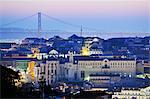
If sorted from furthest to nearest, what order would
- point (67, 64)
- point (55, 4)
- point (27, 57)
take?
point (67, 64) < point (27, 57) < point (55, 4)

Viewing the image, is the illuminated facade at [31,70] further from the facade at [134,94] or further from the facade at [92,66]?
the facade at [134,94]

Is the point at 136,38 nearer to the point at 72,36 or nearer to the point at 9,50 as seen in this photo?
the point at 72,36

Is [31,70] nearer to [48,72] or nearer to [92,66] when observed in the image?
[48,72]

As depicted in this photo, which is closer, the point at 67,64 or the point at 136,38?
the point at 136,38

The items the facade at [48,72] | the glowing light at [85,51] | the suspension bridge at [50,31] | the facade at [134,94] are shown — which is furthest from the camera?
the glowing light at [85,51]

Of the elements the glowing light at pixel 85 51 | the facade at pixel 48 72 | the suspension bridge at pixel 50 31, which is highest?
the suspension bridge at pixel 50 31

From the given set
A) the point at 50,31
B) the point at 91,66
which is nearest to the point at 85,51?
the point at 91,66

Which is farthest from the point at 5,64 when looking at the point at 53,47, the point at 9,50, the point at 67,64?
the point at 67,64

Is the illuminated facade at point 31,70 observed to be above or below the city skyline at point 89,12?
below

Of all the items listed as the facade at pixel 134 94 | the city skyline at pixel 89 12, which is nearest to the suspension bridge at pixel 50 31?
the city skyline at pixel 89 12
